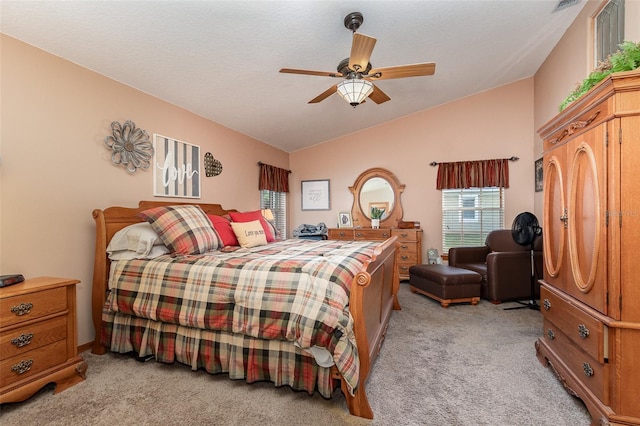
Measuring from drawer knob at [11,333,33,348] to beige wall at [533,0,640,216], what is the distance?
459cm

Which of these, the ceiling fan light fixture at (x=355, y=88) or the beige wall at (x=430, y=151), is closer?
the ceiling fan light fixture at (x=355, y=88)

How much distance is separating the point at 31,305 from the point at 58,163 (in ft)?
3.76

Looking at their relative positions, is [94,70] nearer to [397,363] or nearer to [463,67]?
[397,363]

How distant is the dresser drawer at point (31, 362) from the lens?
65.4 inches

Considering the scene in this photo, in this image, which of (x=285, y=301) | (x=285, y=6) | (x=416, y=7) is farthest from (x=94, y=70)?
(x=416, y=7)

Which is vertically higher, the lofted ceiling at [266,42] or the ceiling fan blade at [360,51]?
the lofted ceiling at [266,42]

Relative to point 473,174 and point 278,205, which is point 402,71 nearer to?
point 473,174

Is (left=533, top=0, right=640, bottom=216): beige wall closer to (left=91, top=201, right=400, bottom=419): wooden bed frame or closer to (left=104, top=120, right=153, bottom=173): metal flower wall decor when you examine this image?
(left=91, top=201, right=400, bottom=419): wooden bed frame

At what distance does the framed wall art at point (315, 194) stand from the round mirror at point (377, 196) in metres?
0.73

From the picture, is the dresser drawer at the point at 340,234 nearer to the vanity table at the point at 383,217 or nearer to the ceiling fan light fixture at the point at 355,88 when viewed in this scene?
the vanity table at the point at 383,217

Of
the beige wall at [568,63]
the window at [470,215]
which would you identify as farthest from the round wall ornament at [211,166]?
the beige wall at [568,63]

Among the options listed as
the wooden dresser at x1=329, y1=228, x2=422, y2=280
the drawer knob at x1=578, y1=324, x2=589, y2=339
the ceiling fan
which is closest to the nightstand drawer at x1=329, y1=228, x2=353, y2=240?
the wooden dresser at x1=329, y1=228, x2=422, y2=280

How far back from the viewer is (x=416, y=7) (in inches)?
94.8

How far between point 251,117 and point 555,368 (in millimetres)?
4052
